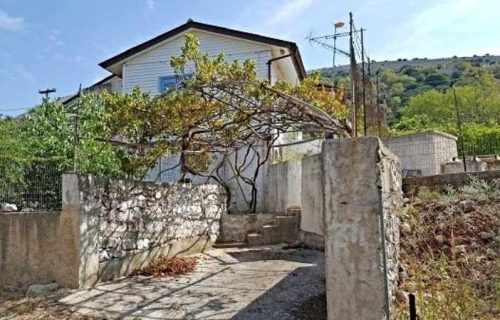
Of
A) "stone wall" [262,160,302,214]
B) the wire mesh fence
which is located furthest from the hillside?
the wire mesh fence

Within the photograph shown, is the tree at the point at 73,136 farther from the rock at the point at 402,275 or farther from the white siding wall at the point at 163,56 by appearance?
the rock at the point at 402,275

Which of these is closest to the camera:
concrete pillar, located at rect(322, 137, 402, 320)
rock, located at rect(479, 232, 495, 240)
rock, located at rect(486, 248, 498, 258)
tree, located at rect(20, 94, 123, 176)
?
concrete pillar, located at rect(322, 137, 402, 320)

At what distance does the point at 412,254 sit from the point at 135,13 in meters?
8.27

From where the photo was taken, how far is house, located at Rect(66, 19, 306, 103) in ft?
50.8

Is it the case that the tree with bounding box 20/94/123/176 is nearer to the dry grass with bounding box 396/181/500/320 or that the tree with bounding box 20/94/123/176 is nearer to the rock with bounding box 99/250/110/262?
the rock with bounding box 99/250/110/262

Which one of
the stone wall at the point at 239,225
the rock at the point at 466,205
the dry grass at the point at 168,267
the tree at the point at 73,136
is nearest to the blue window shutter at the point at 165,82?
the tree at the point at 73,136

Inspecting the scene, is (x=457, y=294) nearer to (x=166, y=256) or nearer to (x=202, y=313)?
(x=202, y=313)

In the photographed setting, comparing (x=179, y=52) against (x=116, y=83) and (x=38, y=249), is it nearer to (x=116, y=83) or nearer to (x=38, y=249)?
(x=116, y=83)

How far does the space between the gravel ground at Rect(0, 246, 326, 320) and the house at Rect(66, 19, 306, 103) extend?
30.0ft

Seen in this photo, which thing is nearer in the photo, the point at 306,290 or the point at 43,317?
the point at 43,317

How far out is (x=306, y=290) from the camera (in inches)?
253

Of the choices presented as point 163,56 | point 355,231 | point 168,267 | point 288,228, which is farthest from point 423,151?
point 355,231

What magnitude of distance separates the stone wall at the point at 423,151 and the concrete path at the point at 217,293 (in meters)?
6.98

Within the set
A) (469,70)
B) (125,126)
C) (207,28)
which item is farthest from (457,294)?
(469,70)
